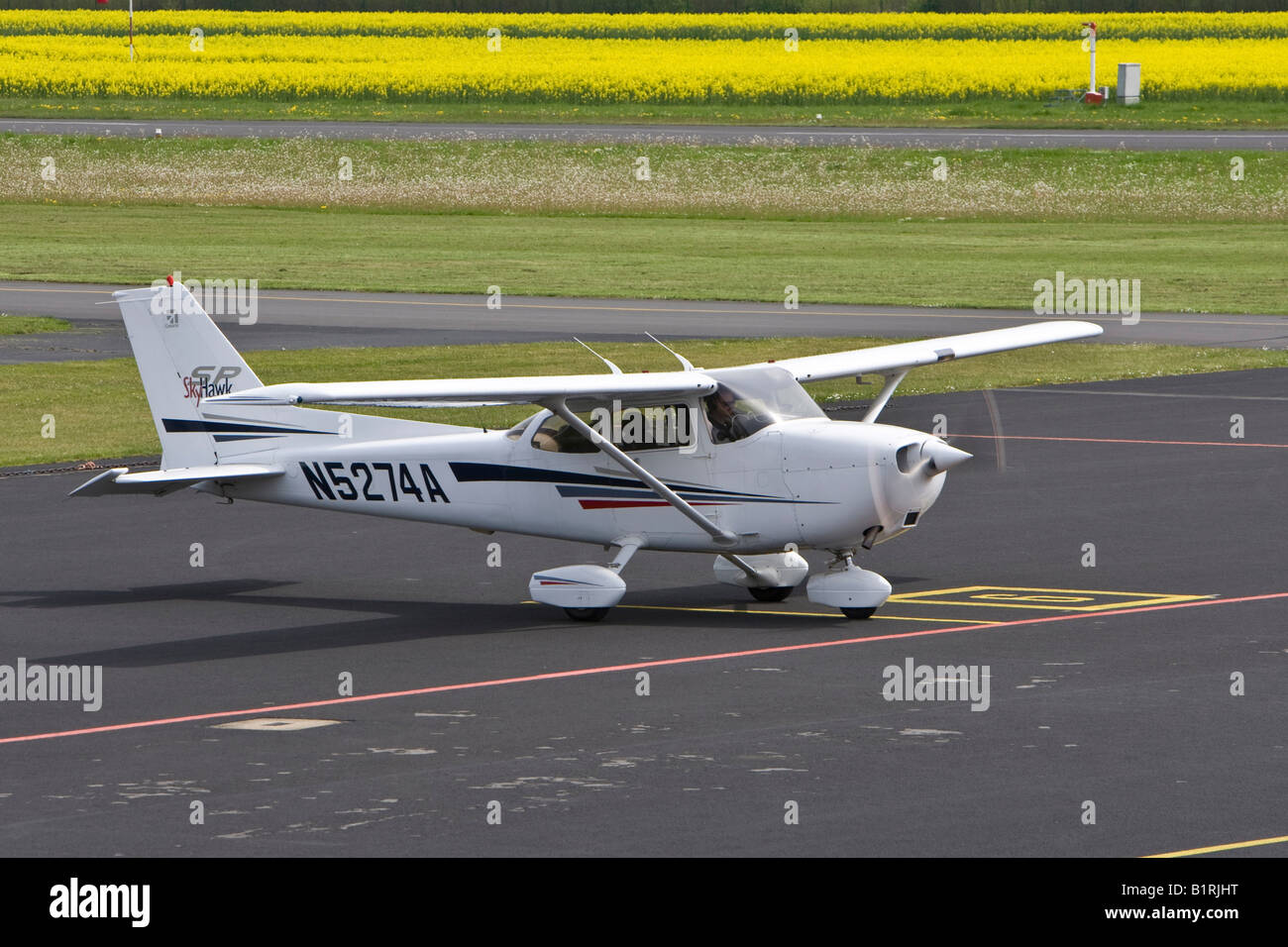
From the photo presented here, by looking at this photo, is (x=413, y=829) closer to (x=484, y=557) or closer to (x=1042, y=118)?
(x=484, y=557)

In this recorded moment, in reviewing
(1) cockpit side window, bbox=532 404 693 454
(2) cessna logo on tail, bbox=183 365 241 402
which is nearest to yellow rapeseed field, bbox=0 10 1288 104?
(2) cessna logo on tail, bbox=183 365 241 402

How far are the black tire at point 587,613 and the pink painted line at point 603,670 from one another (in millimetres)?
1441

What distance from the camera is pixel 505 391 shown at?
16.0 meters

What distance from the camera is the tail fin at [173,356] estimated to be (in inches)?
728

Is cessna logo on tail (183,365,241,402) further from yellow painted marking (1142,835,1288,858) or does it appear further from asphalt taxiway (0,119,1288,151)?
asphalt taxiway (0,119,1288,151)

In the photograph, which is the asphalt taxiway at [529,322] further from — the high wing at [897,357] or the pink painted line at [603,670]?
the pink painted line at [603,670]

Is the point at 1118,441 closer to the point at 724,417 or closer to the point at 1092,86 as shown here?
the point at 724,417

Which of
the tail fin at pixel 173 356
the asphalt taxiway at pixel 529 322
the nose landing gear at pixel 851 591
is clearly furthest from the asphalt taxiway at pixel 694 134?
the nose landing gear at pixel 851 591

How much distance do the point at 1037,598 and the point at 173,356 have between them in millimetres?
7899

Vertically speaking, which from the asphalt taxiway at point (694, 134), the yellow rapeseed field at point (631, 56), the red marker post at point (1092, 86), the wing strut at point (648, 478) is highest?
the yellow rapeseed field at point (631, 56)

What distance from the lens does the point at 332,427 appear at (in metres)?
17.8

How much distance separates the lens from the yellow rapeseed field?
290ft

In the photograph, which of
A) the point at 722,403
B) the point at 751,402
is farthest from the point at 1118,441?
the point at 722,403

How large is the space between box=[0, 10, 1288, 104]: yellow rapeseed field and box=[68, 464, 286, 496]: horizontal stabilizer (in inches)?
2832
